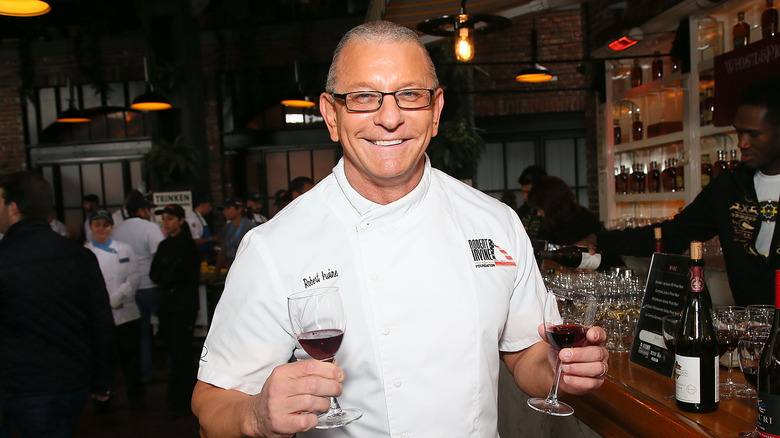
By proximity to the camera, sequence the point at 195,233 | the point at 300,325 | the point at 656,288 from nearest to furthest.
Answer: the point at 300,325 → the point at 656,288 → the point at 195,233

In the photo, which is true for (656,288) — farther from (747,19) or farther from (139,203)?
(139,203)

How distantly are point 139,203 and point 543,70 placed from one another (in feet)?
15.1

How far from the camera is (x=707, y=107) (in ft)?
16.1

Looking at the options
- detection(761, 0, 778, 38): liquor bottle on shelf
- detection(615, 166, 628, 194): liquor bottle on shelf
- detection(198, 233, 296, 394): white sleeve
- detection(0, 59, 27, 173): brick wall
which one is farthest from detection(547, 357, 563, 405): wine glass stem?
detection(0, 59, 27, 173): brick wall

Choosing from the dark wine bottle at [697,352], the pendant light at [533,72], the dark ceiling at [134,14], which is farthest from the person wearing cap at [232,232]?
the dark wine bottle at [697,352]

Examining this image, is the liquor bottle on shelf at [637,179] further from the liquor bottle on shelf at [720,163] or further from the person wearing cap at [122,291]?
the person wearing cap at [122,291]

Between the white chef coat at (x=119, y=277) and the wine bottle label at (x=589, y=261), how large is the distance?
376cm

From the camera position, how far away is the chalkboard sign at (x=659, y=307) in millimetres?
1839

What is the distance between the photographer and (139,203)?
21.1 ft

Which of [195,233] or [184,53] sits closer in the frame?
[195,233]

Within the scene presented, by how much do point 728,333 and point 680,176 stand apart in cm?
404

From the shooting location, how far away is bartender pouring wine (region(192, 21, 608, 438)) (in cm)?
133

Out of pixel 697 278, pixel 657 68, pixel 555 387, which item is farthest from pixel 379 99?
pixel 657 68

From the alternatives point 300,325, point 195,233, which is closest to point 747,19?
point 300,325
